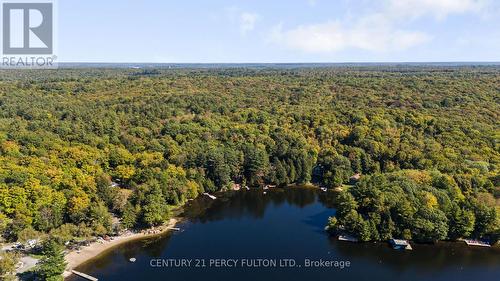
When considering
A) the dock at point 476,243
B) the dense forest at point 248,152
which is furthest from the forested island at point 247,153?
the dock at point 476,243

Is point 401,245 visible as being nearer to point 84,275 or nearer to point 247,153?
point 247,153

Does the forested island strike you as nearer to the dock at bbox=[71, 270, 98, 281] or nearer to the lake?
the lake

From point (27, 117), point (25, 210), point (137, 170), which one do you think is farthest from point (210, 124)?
point (25, 210)

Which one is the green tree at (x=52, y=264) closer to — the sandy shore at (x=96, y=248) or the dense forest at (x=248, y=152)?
the sandy shore at (x=96, y=248)

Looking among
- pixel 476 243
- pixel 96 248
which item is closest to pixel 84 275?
pixel 96 248

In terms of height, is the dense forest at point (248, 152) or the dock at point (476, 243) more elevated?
the dense forest at point (248, 152)

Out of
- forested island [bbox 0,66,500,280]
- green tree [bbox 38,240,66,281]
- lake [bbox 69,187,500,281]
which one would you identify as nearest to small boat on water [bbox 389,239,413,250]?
lake [bbox 69,187,500,281]
